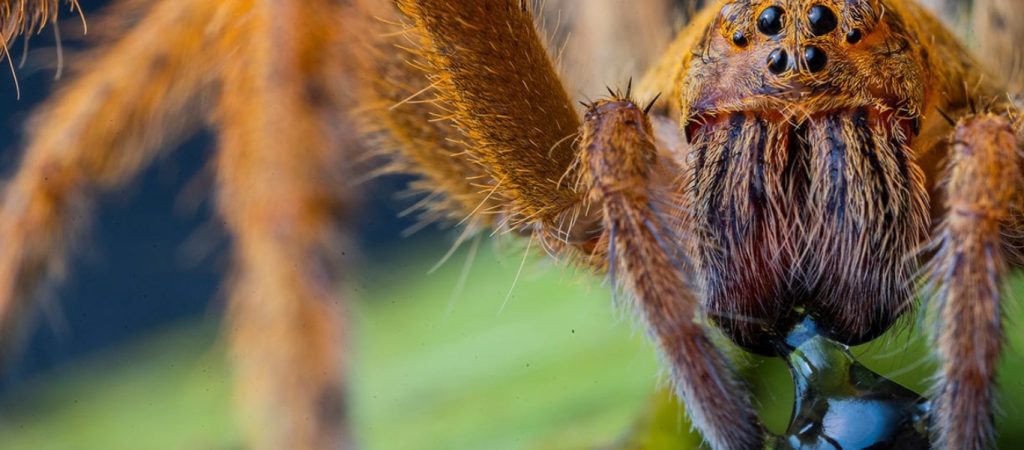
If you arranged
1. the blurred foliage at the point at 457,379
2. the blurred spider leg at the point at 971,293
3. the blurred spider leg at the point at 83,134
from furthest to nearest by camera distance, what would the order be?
1. the blurred spider leg at the point at 83,134
2. the blurred foliage at the point at 457,379
3. the blurred spider leg at the point at 971,293

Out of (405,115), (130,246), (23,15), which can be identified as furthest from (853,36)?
(130,246)

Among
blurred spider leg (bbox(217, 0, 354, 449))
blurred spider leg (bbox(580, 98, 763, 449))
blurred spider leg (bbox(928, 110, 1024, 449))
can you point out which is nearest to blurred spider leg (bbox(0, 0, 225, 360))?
blurred spider leg (bbox(217, 0, 354, 449))

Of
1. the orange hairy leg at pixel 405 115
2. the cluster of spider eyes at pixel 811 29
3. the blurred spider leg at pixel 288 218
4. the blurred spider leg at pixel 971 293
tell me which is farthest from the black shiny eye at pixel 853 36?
the blurred spider leg at pixel 288 218

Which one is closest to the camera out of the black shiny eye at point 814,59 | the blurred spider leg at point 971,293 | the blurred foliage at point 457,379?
the blurred spider leg at point 971,293

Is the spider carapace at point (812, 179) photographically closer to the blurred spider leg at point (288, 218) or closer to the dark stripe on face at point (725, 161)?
the dark stripe on face at point (725, 161)

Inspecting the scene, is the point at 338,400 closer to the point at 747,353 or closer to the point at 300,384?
the point at 300,384

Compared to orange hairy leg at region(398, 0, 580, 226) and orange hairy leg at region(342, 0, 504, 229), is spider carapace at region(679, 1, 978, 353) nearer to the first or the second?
orange hairy leg at region(398, 0, 580, 226)

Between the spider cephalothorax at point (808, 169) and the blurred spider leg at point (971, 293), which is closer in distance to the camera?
the blurred spider leg at point (971, 293)
